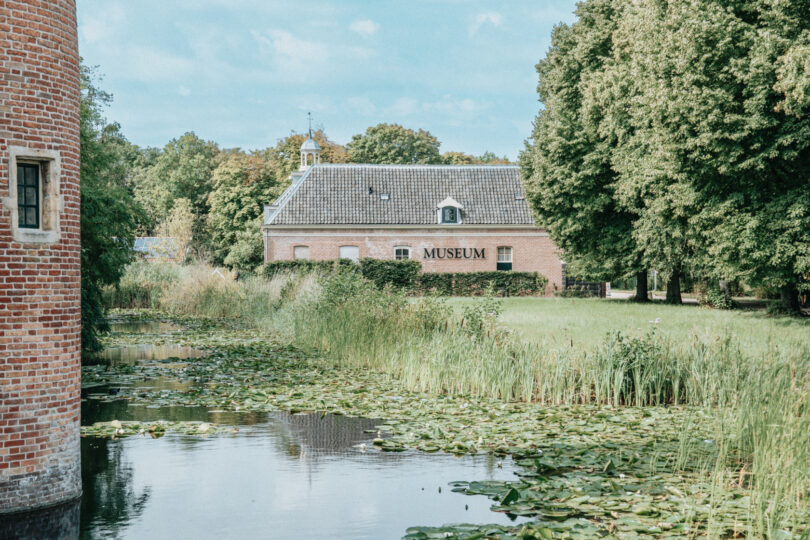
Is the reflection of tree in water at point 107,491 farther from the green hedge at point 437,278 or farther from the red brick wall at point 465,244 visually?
the red brick wall at point 465,244

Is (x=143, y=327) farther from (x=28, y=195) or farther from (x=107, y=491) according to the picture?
(x=28, y=195)

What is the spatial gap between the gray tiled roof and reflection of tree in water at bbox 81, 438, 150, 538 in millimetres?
29843

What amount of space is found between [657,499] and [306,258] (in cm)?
3225

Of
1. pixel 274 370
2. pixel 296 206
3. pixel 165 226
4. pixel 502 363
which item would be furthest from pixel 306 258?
pixel 502 363

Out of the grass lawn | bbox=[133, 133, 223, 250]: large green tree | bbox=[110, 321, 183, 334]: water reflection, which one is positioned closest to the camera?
the grass lawn

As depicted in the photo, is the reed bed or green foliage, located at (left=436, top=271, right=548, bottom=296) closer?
the reed bed

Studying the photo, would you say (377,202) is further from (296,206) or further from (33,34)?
(33,34)

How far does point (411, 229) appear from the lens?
126 ft

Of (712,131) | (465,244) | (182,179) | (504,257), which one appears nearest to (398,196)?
(465,244)

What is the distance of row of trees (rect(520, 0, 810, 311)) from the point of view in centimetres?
Result: 1788

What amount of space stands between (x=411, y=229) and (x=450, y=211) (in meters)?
2.37

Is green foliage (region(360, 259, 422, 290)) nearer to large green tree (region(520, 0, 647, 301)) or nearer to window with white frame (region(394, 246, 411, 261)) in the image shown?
window with white frame (region(394, 246, 411, 261))

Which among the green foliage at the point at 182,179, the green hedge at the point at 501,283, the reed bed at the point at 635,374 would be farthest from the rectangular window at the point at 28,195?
the green foliage at the point at 182,179

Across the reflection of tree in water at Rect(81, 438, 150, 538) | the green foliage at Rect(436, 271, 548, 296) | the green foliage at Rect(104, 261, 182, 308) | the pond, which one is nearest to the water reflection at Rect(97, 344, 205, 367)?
the pond
